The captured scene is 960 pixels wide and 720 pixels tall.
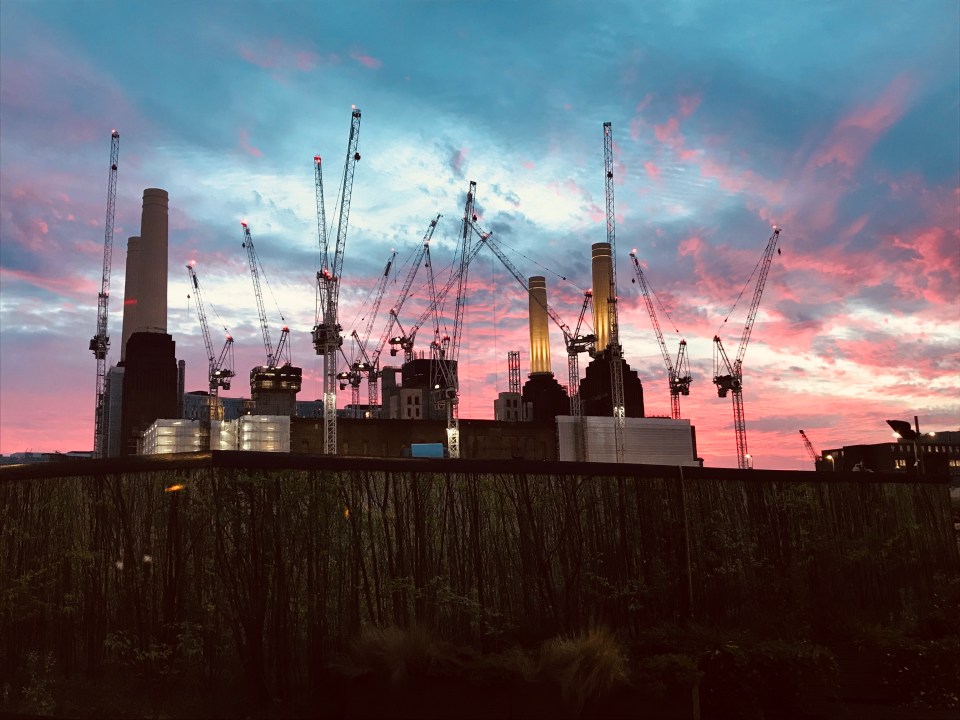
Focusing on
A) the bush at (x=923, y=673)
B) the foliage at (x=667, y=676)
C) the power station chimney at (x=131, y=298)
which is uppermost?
the power station chimney at (x=131, y=298)

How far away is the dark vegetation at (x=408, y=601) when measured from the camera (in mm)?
10727

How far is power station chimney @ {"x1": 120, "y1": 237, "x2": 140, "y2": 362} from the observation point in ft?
550

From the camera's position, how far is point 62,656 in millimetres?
12242

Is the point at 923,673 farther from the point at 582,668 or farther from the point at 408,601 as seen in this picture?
the point at 408,601

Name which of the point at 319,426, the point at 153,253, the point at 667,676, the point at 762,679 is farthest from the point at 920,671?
the point at 153,253

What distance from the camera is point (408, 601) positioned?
12148 millimetres

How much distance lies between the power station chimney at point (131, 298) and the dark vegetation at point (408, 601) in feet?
520

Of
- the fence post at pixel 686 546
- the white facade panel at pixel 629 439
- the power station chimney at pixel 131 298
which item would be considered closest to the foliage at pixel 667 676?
the fence post at pixel 686 546

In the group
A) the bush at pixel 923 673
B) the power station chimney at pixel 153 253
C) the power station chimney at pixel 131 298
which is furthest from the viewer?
the power station chimney at pixel 131 298

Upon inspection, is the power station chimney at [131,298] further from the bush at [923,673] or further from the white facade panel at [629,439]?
the bush at [923,673]

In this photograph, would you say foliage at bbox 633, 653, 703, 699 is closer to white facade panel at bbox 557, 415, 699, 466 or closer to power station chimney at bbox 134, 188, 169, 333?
white facade panel at bbox 557, 415, 699, 466

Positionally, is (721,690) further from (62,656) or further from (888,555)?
(62,656)

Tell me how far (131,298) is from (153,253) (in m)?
37.0

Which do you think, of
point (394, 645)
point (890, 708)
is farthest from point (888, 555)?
point (394, 645)
